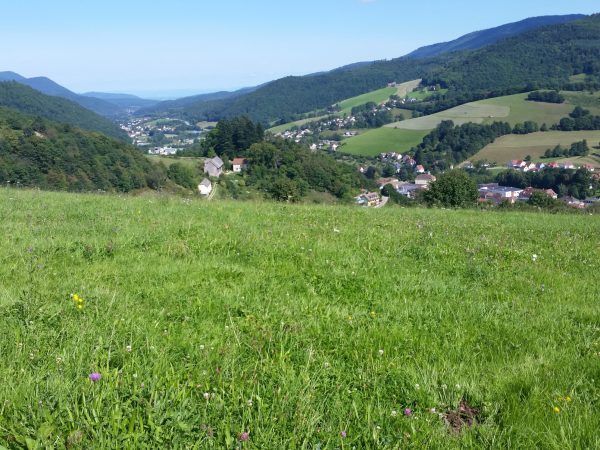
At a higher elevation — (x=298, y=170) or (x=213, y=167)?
(x=213, y=167)

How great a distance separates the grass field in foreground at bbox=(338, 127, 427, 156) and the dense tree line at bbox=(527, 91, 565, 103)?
49186 mm

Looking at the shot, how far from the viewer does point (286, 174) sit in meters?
89.6

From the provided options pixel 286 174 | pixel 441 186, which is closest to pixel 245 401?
pixel 441 186

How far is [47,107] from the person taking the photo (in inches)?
7116

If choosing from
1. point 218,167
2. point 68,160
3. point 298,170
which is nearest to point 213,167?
point 218,167

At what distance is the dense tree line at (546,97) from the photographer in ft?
524

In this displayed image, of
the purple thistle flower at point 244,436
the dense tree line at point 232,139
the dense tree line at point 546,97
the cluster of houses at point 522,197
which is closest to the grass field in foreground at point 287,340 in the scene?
the purple thistle flower at point 244,436

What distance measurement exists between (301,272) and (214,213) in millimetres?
5455

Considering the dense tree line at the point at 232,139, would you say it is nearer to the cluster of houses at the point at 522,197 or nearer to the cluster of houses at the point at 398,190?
the cluster of houses at the point at 398,190

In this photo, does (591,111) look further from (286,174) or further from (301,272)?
(301,272)

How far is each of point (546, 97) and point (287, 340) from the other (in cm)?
18982

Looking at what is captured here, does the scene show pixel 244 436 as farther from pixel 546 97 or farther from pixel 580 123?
pixel 546 97

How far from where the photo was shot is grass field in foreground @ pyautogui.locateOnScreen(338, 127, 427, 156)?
14650cm

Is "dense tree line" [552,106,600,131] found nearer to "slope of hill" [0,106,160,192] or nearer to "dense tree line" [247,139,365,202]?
"dense tree line" [247,139,365,202]
